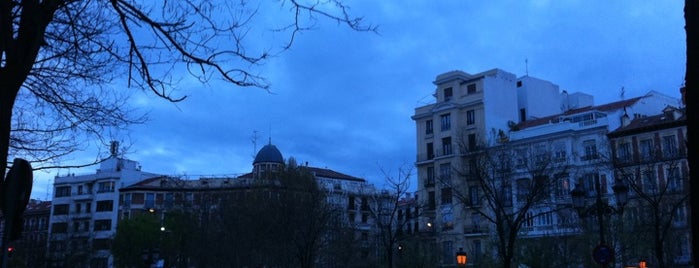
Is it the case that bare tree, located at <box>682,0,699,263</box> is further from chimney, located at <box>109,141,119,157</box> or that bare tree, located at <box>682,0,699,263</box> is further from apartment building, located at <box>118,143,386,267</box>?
apartment building, located at <box>118,143,386,267</box>

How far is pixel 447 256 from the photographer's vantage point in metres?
54.7

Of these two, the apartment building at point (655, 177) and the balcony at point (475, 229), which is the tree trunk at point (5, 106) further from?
the balcony at point (475, 229)

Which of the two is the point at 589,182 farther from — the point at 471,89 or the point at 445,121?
the point at 445,121

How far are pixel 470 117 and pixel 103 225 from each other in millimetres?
42363

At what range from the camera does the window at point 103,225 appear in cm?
7438

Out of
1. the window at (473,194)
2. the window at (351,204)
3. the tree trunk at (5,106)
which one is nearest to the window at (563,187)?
the window at (473,194)

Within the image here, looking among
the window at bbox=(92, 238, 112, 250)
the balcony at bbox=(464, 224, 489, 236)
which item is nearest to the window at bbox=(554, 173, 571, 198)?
the balcony at bbox=(464, 224, 489, 236)

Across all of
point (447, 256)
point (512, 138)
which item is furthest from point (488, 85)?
point (447, 256)

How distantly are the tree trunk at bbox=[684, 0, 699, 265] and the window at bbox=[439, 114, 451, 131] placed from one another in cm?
5304

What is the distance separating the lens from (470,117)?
5719 cm

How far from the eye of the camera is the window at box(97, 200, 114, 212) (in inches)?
2972

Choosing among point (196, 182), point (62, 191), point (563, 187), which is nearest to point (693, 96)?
point (563, 187)

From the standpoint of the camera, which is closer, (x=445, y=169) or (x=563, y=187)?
(x=563, y=187)

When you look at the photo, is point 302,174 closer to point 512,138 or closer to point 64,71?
point 512,138
